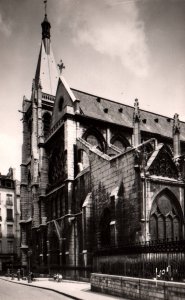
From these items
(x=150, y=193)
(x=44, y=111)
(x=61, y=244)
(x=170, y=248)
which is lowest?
(x=61, y=244)

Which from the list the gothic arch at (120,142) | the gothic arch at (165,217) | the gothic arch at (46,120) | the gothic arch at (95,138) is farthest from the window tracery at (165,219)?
the gothic arch at (46,120)

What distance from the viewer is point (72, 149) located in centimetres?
3105

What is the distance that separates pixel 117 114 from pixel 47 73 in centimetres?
1366

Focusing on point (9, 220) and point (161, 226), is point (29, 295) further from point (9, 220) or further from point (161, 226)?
point (9, 220)

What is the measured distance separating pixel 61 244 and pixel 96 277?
600 inches

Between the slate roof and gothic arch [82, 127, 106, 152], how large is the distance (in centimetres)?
147

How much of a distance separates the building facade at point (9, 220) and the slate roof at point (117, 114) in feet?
77.7

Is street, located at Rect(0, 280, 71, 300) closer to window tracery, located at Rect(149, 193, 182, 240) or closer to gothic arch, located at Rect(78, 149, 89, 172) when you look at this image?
window tracery, located at Rect(149, 193, 182, 240)

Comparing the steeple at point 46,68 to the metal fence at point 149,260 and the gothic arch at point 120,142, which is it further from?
the metal fence at point 149,260

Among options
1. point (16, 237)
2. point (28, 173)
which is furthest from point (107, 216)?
point (16, 237)

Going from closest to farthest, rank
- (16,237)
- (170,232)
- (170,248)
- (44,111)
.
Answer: (170,248) < (170,232) < (44,111) < (16,237)

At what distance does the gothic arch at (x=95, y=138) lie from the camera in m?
33.2

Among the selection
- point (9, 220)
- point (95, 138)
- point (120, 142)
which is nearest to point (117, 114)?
point (120, 142)

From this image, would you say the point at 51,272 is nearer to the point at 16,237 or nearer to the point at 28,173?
the point at 28,173
